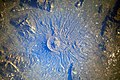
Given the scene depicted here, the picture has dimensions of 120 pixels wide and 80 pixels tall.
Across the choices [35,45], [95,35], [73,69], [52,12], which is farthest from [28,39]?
[95,35]

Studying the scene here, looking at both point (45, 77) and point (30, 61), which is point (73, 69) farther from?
point (30, 61)

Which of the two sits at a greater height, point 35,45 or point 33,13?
point 33,13

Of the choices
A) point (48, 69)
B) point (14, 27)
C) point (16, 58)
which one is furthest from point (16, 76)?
point (14, 27)

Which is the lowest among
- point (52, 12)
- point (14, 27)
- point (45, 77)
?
point (45, 77)

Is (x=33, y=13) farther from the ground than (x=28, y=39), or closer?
farther from the ground

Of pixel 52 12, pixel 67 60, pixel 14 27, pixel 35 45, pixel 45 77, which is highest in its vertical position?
pixel 52 12

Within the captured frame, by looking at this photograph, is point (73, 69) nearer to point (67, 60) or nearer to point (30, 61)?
point (67, 60)
